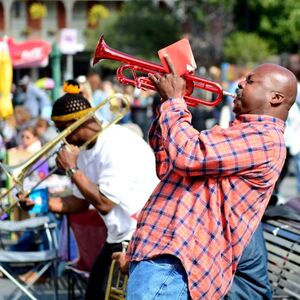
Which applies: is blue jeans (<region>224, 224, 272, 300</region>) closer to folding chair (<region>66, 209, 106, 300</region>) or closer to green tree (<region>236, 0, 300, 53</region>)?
folding chair (<region>66, 209, 106, 300</region>)

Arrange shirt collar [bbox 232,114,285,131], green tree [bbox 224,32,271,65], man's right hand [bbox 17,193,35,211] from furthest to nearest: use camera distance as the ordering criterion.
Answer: green tree [bbox 224,32,271,65] < man's right hand [bbox 17,193,35,211] < shirt collar [bbox 232,114,285,131]

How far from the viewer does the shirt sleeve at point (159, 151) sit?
323 centimetres

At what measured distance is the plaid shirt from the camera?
9.36ft

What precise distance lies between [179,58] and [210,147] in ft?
1.23

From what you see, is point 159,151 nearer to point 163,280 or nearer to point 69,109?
point 163,280

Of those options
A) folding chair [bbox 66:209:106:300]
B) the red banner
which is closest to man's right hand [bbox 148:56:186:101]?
folding chair [bbox 66:209:106:300]

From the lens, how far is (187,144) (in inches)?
112

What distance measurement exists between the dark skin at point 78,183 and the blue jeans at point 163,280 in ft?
4.31

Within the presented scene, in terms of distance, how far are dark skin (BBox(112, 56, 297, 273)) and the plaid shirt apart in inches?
1.6

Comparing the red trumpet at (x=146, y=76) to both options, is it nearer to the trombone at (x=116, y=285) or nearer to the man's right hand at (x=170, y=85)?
the man's right hand at (x=170, y=85)

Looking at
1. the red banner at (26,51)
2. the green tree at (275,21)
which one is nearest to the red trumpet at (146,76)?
the red banner at (26,51)

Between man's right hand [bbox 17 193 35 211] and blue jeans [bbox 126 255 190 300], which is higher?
blue jeans [bbox 126 255 190 300]

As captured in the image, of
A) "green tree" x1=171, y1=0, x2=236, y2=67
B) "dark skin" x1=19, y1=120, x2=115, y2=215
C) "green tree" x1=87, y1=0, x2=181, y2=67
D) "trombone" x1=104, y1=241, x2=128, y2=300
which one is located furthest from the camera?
"green tree" x1=87, y1=0, x2=181, y2=67

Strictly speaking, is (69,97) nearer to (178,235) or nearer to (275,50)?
(178,235)
